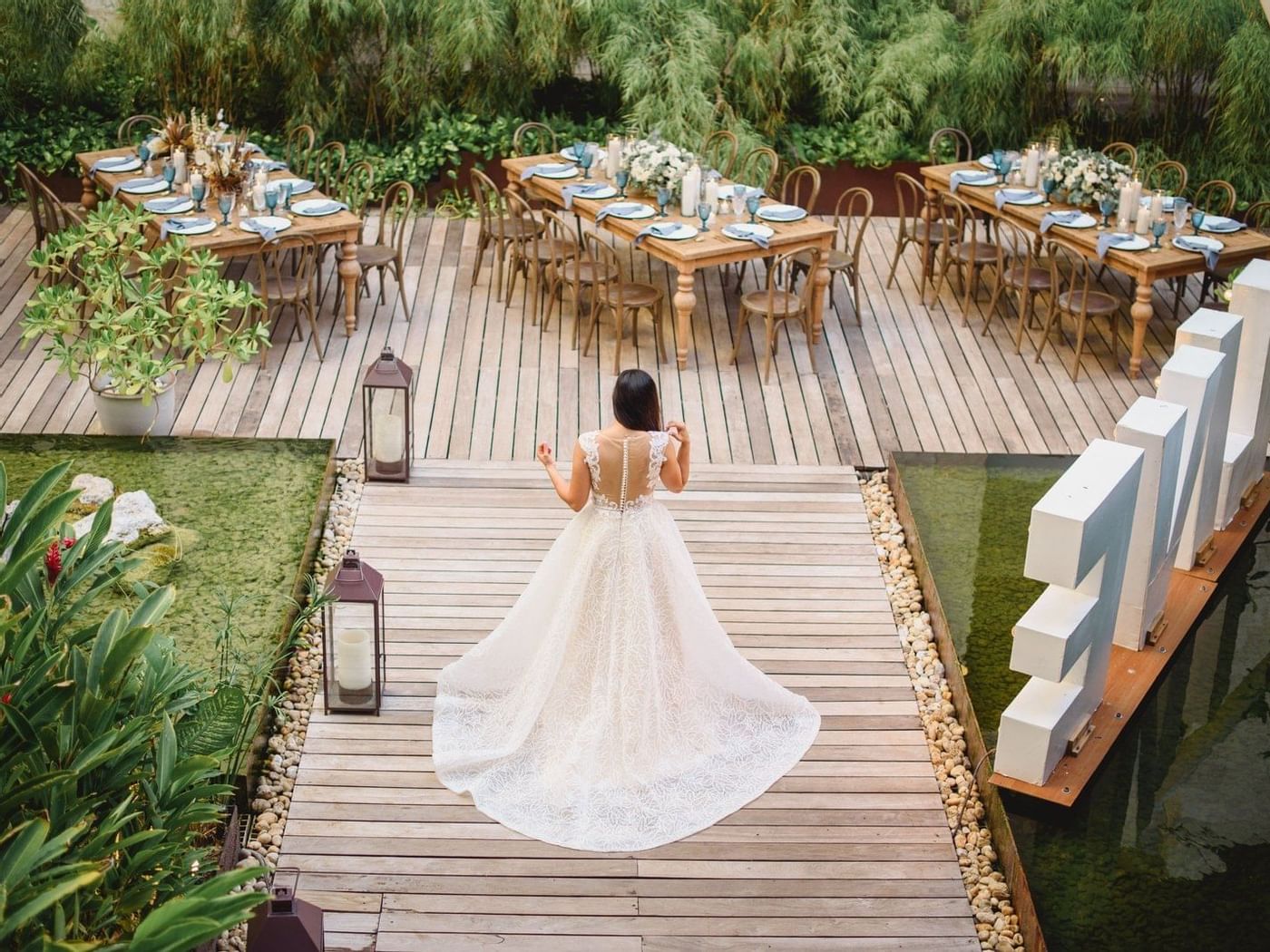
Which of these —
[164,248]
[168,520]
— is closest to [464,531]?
[168,520]

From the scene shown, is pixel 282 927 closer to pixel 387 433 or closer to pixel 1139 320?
pixel 387 433

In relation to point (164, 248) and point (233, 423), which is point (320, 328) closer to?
point (233, 423)

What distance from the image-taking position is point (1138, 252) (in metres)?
8.80

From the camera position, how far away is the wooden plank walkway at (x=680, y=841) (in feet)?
15.0

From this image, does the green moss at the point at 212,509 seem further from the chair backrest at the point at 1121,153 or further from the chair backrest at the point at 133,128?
the chair backrest at the point at 1121,153

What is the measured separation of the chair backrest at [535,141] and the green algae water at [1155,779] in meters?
5.12

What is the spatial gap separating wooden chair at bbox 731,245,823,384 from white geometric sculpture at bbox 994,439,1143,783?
376cm

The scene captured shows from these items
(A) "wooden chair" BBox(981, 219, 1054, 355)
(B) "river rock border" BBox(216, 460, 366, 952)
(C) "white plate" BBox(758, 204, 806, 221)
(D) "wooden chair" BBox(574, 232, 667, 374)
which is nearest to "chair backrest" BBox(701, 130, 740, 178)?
(C) "white plate" BBox(758, 204, 806, 221)

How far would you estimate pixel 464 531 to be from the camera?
690 cm

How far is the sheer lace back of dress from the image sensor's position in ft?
16.2

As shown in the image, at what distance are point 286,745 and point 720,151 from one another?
7.15 metres

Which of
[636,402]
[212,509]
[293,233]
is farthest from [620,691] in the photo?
[293,233]

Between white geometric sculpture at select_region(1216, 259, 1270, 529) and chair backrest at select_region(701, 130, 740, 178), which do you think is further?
chair backrest at select_region(701, 130, 740, 178)

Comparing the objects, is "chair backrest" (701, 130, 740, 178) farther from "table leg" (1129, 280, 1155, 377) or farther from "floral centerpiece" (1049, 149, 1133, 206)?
"table leg" (1129, 280, 1155, 377)
